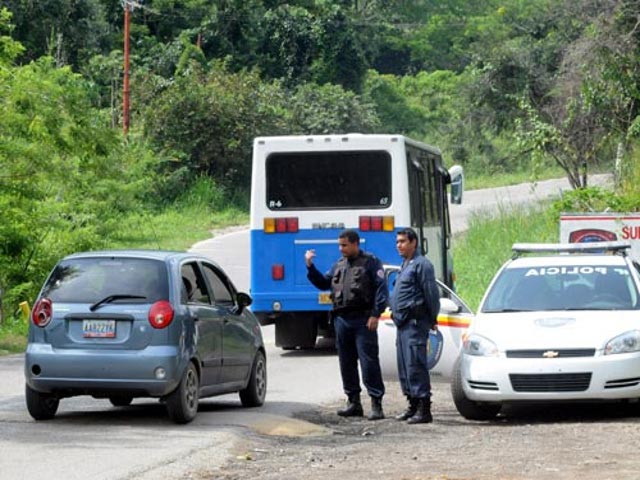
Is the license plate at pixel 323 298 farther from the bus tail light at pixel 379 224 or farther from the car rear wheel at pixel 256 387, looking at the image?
the car rear wheel at pixel 256 387

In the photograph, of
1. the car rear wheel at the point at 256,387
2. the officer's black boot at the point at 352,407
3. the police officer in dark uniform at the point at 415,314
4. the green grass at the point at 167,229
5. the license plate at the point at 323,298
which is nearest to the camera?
the police officer in dark uniform at the point at 415,314

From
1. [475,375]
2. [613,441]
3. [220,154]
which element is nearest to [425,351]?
[475,375]

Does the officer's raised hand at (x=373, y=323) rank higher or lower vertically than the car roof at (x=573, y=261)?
lower

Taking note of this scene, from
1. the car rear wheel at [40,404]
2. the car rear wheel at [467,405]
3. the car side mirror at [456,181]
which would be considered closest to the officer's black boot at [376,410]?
the car rear wheel at [467,405]

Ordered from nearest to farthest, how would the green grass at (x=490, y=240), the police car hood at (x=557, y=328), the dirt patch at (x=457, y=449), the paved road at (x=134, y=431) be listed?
the dirt patch at (x=457, y=449) < the paved road at (x=134, y=431) < the police car hood at (x=557, y=328) < the green grass at (x=490, y=240)

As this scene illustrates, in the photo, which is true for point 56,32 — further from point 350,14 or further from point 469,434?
point 469,434

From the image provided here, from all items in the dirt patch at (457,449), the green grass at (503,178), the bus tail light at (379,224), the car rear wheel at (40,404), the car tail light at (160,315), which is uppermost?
the green grass at (503,178)

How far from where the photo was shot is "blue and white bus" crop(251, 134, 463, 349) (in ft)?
70.6

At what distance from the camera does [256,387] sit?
1525cm

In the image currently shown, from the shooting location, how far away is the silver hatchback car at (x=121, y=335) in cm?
1311

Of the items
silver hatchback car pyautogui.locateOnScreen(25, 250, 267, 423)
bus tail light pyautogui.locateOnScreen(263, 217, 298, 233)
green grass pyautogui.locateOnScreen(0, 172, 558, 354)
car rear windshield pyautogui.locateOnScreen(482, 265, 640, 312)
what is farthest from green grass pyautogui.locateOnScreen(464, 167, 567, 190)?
silver hatchback car pyautogui.locateOnScreen(25, 250, 267, 423)

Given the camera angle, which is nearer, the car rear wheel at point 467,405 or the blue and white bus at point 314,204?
the car rear wheel at point 467,405

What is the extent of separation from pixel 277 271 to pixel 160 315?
8569 millimetres

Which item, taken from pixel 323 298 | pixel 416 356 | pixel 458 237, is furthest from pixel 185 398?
pixel 458 237
